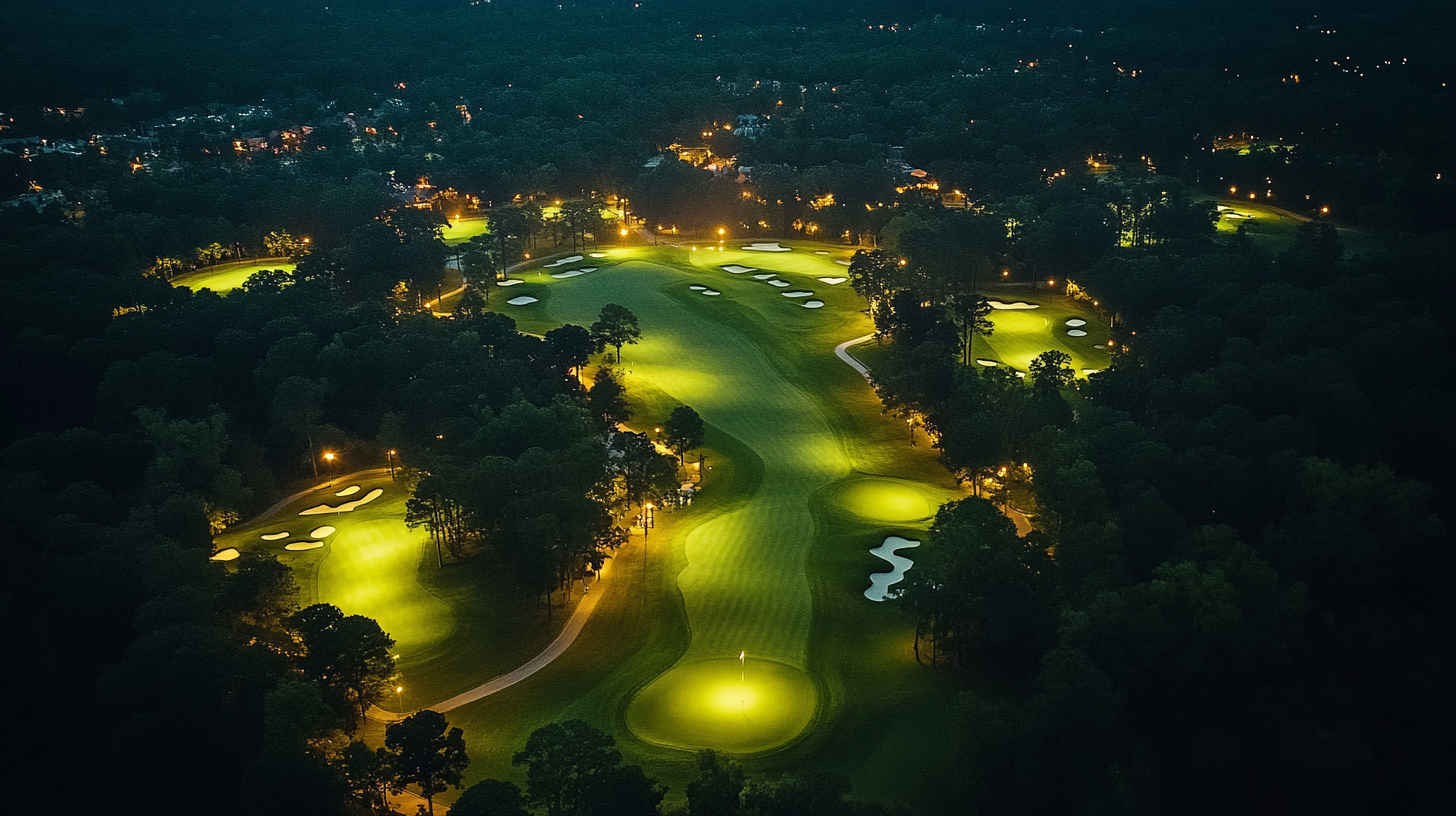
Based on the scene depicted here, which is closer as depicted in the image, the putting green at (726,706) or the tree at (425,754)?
the tree at (425,754)

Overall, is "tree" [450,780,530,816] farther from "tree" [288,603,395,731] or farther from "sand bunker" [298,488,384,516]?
"sand bunker" [298,488,384,516]

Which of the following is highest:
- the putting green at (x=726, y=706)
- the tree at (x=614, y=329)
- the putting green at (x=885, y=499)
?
the tree at (x=614, y=329)

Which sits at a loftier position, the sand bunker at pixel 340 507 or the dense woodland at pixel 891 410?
the dense woodland at pixel 891 410

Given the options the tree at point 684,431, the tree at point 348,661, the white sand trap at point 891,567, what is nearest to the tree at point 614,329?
the tree at point 684,431

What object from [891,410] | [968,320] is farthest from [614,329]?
[968,320]

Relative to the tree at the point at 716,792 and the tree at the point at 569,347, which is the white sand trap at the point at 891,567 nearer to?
the tree at the point at 716,792

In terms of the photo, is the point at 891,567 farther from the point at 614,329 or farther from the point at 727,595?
the point at 614,329

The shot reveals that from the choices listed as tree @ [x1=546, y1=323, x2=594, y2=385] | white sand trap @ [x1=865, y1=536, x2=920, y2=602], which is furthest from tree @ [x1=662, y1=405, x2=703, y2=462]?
white sand trap @ [x1=865, y1=536, x2=920, y2=602]

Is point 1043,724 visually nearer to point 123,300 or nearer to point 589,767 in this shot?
point 589,767
